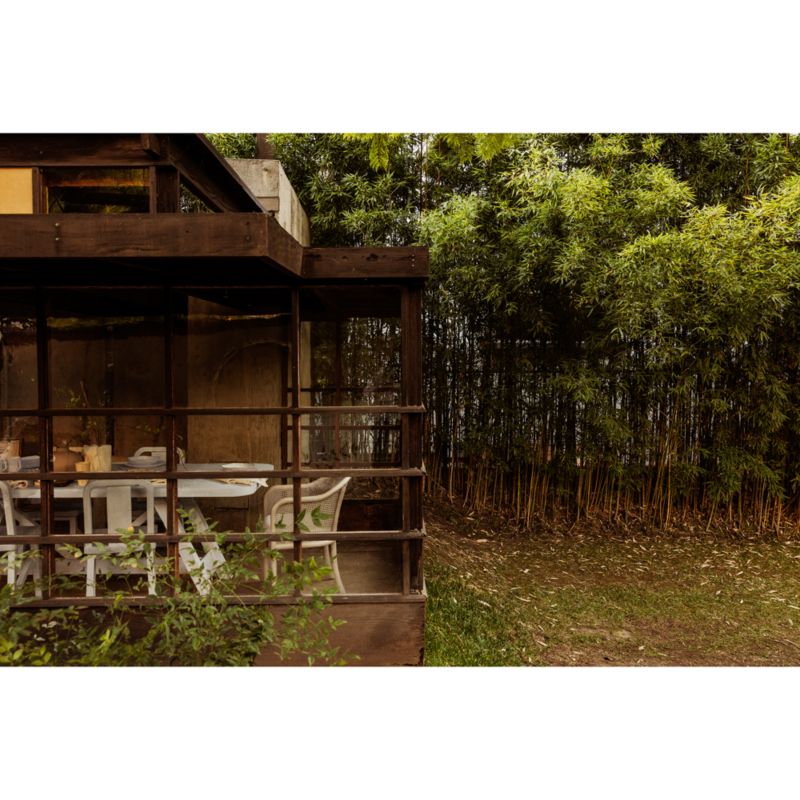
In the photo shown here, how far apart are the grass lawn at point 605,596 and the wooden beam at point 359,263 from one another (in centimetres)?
206

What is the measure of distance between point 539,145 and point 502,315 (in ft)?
4.94

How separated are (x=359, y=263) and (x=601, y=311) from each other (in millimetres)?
3523

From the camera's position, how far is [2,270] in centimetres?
284

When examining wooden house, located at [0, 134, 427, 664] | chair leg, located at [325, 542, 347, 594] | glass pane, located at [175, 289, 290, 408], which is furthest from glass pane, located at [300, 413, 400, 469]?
chair leg, located at [325, 542, 347, 594]

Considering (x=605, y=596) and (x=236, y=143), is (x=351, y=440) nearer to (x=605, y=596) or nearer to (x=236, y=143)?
(x=605, y=596)

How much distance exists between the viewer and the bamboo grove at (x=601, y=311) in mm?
5234

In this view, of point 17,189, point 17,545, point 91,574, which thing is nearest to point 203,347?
point 17,189

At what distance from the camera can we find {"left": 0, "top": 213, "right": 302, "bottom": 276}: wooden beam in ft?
7.37

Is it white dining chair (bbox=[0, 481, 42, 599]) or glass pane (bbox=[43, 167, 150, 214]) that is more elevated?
glass pane (bbox=[43, 167, 150, 214])

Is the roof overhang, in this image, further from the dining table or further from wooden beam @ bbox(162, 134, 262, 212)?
wooden beam @ bbox(162, 134, 262, 212)

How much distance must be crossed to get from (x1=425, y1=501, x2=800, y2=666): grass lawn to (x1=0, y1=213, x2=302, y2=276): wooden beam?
2.41 meters

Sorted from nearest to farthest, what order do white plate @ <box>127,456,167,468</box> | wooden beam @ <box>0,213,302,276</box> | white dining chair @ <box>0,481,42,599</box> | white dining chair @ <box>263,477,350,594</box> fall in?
wooden beam @ <box>0,213,302,276</box>, white dining chair @ <box>0,481,42,599</box>, white dining chair @ <box>263,477,350,594</box>, white plate @ <box>127,456,167,468</box>

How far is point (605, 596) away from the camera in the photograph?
16.6 feet
